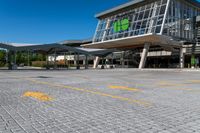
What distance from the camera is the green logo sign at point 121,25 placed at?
51250 millimetres

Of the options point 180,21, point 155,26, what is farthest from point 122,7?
point 180,21

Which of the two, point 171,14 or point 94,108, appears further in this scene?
point 171,14

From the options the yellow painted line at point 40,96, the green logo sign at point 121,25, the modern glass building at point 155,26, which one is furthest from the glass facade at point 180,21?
the yellow painted line at point 40,96

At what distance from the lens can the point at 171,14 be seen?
44.9 meters

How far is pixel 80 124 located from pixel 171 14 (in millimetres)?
44142

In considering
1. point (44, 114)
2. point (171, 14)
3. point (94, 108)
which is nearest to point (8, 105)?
point (44, 114)

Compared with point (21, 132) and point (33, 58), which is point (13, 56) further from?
point (33, 58)

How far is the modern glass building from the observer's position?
43688 millimetres

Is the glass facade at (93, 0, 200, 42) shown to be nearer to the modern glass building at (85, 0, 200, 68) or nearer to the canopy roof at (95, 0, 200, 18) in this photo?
the modern glass building at (85, 0, 200, 68)

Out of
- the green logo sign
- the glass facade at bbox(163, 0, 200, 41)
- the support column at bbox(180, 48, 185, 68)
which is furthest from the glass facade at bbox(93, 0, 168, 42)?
the support column at bbox(180, 48, 185, 68)

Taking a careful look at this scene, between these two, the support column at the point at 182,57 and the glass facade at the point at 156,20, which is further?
the support column at the point at 182,57

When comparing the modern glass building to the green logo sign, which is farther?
the green logo sign

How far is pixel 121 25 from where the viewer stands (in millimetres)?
52969

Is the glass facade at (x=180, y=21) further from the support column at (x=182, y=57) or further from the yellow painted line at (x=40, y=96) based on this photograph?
the yellow painted line at (x=40, y=96)
